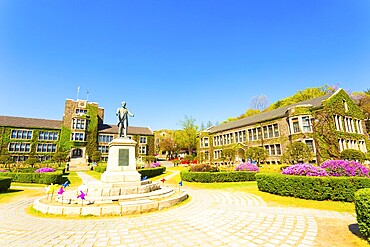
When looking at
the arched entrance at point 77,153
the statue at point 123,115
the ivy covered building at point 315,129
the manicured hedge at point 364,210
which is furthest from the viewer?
the arched entrance at point 77,153

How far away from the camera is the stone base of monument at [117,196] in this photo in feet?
24.8

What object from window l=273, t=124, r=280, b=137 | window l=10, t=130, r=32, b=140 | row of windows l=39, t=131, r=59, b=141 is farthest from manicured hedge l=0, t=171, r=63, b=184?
window l=273, t=124, r=280, b=137

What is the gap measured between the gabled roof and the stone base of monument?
1636 inches

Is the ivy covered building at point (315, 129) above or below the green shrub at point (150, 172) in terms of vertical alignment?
above

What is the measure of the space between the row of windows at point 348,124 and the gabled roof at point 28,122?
5507cm

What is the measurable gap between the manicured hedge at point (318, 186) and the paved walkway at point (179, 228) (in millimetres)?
2413

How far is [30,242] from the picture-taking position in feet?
16.3

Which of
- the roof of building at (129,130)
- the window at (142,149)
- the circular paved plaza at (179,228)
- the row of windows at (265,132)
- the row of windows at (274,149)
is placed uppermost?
the roof of building at (129,130)

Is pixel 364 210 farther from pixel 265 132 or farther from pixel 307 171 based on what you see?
pixel 265 132

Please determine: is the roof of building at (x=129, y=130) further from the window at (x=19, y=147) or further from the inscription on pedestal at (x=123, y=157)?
the inscription on pedestal at (x=123, y=157)

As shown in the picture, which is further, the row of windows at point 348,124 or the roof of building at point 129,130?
the roof of building at point 129,130

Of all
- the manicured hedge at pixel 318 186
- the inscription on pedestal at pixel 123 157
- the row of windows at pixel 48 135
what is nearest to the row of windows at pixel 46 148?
the row of windows at pixel 48 135

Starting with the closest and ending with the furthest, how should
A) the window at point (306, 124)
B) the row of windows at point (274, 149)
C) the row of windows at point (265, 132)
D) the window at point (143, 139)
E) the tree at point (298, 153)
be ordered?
1. the tree at point (298, 153)
2. the window at point (306, 124)
3. the row of windows at point (274, 149)
4. the row of windows at point (265, 132)
5. the window at point (143, 139)

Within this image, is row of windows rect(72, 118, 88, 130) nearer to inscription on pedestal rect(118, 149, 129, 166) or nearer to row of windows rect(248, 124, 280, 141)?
row of windows rect(248, 124, 280, 141)
